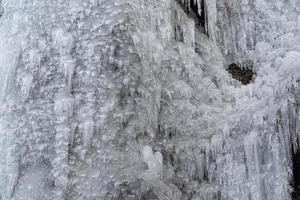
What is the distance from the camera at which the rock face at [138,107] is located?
20.1 feet

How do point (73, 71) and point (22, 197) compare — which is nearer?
point (22, 197)

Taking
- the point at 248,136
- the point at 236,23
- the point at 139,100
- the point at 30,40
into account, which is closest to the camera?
the point at 248,136

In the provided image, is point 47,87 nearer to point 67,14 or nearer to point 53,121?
point 53,121

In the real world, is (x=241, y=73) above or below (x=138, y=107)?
above

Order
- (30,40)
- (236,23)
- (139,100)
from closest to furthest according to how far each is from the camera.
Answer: (139,100), (30,40), (236,23)

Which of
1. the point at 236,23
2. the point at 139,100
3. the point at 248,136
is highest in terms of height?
the point at 236,23

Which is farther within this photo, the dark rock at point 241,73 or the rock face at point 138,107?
the dark rock at point 241,73

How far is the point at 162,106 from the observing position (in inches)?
269

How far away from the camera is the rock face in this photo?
612cm

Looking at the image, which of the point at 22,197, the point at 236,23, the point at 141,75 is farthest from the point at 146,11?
the point at 22,197

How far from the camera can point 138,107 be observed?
658cm

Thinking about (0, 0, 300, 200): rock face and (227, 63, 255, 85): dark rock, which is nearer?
(0, 0, 300, 200): rock face

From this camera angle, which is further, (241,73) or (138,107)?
(241,73)

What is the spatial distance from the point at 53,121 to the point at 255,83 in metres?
2.53
